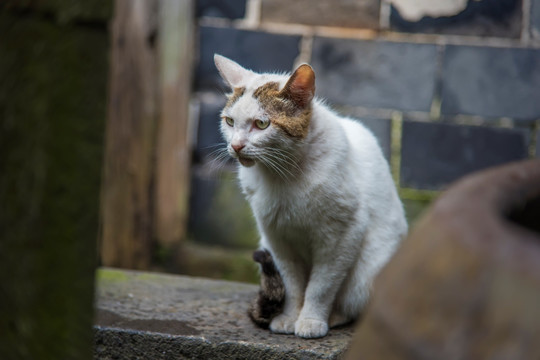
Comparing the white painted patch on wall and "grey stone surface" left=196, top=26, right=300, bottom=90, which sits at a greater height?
the white painted patch on wall

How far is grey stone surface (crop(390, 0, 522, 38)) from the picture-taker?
412 cm

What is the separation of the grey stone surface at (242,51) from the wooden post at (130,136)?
36 centimetres

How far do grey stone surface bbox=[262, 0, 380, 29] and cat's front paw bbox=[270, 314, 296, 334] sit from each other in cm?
243

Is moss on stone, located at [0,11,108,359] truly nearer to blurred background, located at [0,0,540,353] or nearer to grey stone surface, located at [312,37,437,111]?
blurred background, located at [0,0,540,353]

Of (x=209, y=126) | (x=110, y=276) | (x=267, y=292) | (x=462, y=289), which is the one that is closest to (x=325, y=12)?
(x=209, y=126)

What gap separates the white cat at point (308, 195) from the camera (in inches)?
97.3

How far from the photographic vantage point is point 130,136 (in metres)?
4.27

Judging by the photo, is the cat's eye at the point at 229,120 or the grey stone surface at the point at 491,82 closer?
the cat's eye at the point at 229,120

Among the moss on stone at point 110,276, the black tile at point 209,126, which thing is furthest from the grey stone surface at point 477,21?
the moss on stone at point 110,276

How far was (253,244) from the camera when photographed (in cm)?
467

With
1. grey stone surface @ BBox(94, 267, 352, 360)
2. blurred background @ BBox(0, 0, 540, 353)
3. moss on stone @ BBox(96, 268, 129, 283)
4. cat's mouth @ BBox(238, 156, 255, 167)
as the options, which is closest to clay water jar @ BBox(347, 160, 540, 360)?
grey stone surface @ BBox(94, 267, 352, 360)

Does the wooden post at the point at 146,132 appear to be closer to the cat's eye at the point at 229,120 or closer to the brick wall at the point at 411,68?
the brick wall at the point at 411,68

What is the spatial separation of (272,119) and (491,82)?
93.3 inches

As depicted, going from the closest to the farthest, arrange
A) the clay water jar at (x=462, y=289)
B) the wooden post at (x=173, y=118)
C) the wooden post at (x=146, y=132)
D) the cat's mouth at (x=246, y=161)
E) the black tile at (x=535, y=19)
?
the clay water jar at (x=462, y=289) → the cat's mouth at (x=246, y=161) → the black tile at (x=535, y=19) → the wooden post at (x=146, y=132) → the wooden post at (x=173, y=118)
